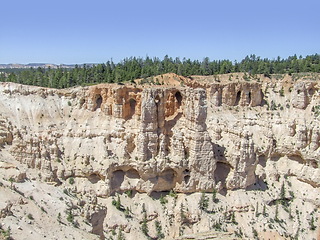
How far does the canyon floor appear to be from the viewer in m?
44.1

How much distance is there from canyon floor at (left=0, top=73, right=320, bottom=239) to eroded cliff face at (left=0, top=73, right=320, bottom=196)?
179mm

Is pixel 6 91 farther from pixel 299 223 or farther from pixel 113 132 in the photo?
pixel 299 223

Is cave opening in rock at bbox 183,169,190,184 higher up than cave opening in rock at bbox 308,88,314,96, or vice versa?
cave opening in rock at bbox 308,88,314,96

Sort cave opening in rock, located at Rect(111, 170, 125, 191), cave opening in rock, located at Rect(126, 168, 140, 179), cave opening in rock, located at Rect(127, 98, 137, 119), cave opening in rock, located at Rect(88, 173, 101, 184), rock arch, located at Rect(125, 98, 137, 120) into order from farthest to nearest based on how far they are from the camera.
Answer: cave opening in rock, located at Rect(127, 98, 137, 119), rock arch, located at Rect(125, 98, 137, 120), cave opening in rock, located at Rect(126, 168, 140, 179), cave opening in rock, located at Rect(111, 170, 125, 191), cave opening in rock, located at Rect(88, 173, 101, 184)

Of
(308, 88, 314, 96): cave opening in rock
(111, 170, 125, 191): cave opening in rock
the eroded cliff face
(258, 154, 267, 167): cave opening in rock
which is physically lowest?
(111, 170, 125, 191): cave opening in rock

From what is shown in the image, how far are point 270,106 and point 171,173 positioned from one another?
3098 centimetres

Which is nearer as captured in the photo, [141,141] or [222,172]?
[141,141]

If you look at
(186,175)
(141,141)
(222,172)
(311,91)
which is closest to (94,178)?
(141,141)

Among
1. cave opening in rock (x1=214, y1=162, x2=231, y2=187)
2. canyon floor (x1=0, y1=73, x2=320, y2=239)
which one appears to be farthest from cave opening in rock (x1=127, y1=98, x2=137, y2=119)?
cave opening in rock (x1=214, y1=162, x2=231, y2=187)

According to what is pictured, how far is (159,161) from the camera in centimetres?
4666

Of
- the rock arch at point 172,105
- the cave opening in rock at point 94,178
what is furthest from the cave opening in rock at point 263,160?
the cave opening in rock at point 94,178

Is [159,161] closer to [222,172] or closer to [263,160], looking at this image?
[222,172]

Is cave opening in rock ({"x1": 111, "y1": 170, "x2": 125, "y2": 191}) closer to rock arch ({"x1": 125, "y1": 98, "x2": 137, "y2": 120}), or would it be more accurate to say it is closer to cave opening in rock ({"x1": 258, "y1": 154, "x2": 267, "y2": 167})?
rock arch ({"x1": 125, "y1": 98, "x2": 137, "y2": 120})

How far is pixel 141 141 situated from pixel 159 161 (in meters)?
4.49
